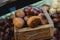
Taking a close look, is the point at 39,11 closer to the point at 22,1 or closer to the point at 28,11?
the point at 28,11

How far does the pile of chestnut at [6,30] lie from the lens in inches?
38.6

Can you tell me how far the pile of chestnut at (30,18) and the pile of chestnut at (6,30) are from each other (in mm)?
119

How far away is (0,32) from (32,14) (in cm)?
28

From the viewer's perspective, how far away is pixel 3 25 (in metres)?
1.03

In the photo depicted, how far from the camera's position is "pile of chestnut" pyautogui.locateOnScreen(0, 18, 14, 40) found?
0.98 metres

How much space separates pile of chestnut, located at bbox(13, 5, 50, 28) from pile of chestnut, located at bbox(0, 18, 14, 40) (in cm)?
12

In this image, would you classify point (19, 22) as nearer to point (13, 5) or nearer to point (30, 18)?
point (30, 18)

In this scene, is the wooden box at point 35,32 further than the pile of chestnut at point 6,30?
No

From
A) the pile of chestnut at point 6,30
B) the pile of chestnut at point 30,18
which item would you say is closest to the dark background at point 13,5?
the pile of chestnut at point 6,30

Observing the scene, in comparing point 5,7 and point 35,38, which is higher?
point 5,7

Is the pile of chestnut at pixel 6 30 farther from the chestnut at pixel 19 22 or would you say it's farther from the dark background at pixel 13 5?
the dark background at pixel 13 5

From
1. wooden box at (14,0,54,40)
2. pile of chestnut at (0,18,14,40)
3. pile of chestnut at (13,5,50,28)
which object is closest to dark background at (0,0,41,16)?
pile of chestnut at (0,18,14,40)

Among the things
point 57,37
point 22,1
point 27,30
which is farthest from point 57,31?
point 22,1

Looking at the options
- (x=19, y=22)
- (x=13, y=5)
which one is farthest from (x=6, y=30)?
(x=13, y=5)
